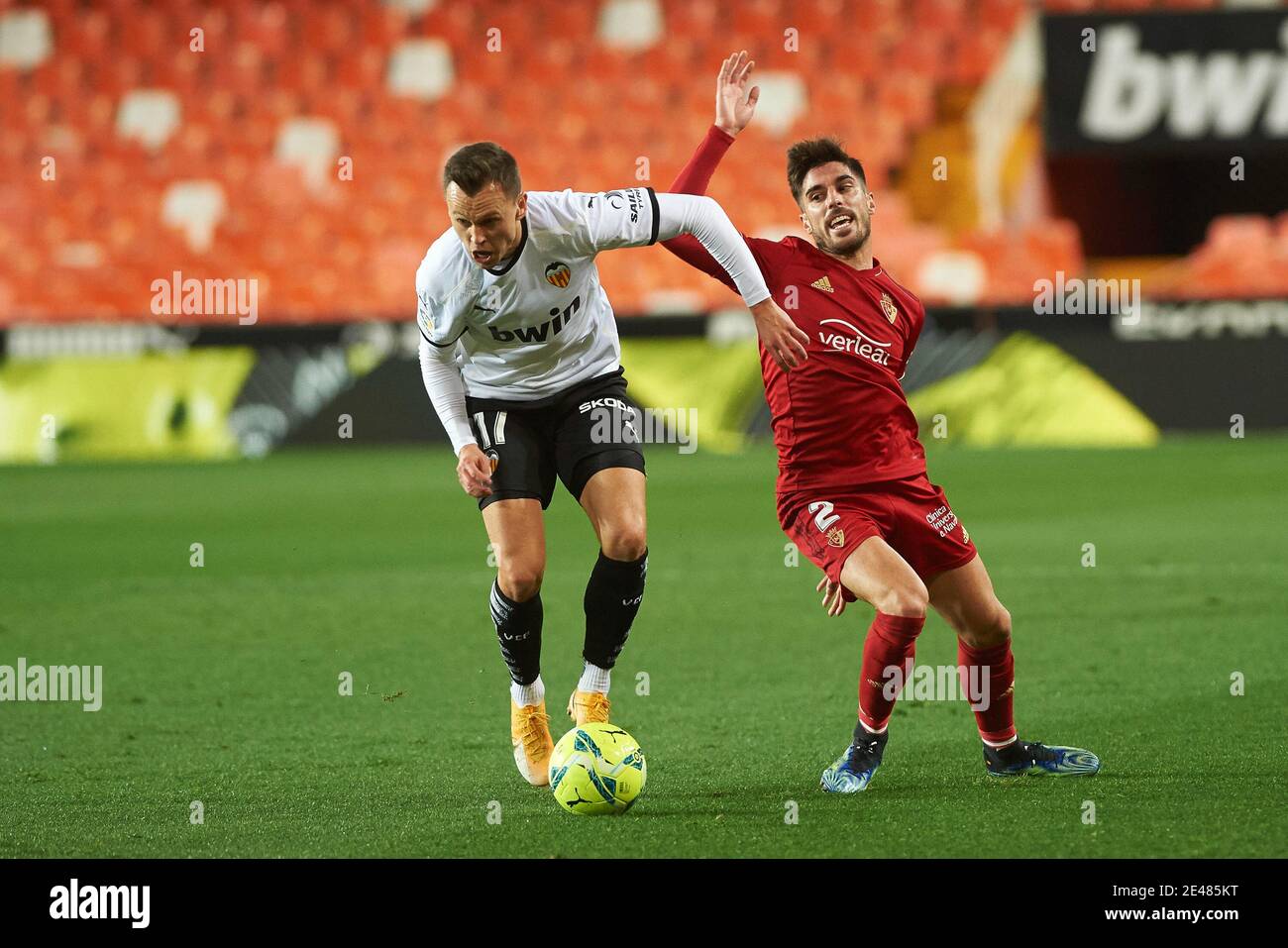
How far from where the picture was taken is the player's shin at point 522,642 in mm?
4988

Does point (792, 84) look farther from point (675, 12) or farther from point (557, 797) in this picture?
point (557, 797)

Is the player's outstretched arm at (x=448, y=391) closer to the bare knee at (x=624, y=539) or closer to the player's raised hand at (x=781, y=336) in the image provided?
the bare knee at (x=624, y=539)

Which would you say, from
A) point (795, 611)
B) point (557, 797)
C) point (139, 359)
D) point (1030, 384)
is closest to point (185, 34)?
point (139, 359)

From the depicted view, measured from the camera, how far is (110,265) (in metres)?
18.8

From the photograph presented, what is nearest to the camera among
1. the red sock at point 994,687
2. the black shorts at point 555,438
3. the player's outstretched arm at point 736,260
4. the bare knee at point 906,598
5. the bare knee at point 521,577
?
the bare knee at point 906,598

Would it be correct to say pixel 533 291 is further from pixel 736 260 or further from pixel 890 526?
pixel 890 526

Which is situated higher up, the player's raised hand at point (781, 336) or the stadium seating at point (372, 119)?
the stadium seating at point (372, 119)

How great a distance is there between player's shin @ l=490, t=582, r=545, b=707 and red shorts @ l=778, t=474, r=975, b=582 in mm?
835

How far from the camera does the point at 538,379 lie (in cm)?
513

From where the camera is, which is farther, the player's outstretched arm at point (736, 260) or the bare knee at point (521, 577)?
the bare knee at point (521, 577)

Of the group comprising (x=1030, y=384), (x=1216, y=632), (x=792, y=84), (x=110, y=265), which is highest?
(x=792, y=84)

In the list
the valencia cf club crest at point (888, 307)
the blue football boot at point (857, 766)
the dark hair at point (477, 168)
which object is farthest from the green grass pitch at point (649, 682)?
the dark hair at point (477, 168)

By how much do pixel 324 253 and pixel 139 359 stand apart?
442 centimetres

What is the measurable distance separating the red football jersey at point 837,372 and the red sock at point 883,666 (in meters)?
0.39
